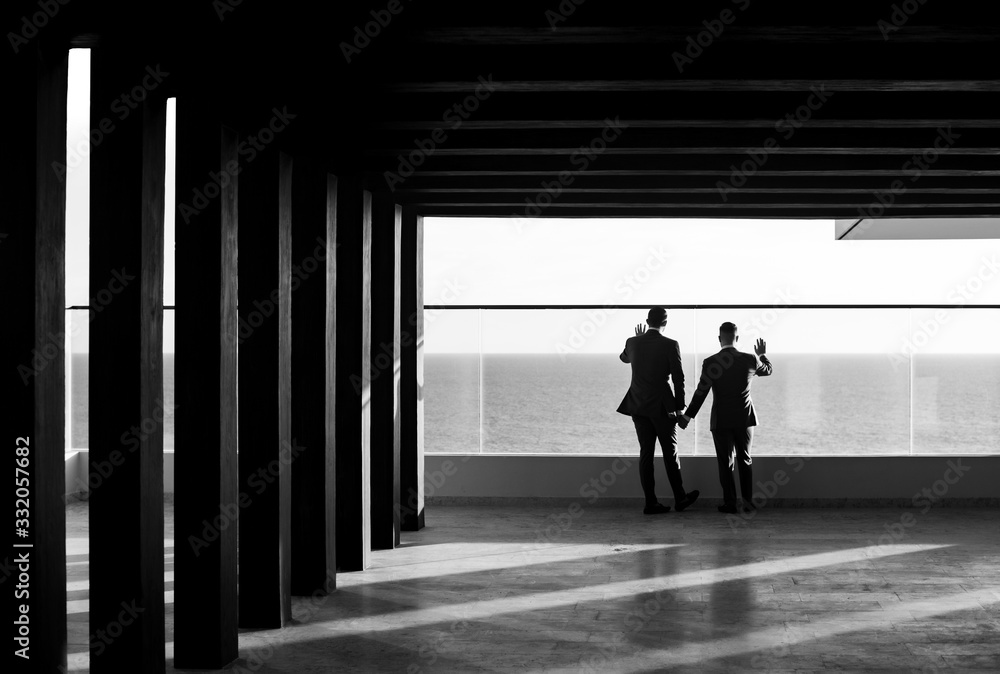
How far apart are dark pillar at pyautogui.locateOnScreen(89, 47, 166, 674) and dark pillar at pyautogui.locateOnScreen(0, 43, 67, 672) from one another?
53cm

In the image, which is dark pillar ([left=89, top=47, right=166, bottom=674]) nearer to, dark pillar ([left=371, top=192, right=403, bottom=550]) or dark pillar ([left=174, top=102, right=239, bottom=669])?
dark pillar ([left=174, top=102, right=239, bottom=669])

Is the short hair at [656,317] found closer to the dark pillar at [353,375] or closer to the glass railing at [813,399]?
the dark pillar at [353,375]

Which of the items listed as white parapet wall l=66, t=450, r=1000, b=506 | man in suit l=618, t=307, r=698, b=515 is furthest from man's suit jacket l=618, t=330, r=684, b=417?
white parapet wall l=66, t=450, r=1000, b=506

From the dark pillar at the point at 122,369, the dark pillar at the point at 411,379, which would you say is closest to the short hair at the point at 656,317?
the dark pillar at the point at 411,379

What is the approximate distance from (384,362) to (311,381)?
2172mm

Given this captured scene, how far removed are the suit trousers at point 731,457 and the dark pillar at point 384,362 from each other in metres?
3.15

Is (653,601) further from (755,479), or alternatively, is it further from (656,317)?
(755,479)

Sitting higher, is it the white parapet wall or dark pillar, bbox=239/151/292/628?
dark pillar, bbox=239/151/292/628

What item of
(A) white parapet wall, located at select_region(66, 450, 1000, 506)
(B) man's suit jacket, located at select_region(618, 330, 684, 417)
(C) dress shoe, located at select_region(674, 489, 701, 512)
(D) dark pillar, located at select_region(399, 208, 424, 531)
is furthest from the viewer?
A: (A) white parapet wall, located at select_region(66, 450, 1000, 506)

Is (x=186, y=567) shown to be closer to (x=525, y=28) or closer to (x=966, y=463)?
(x=525, y=28)

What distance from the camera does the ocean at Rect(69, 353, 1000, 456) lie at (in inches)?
1647

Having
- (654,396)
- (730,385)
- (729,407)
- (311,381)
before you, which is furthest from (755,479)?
(311,381)

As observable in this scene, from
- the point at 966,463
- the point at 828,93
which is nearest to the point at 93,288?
the point at 828,93

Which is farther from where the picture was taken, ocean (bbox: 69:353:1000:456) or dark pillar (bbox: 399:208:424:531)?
ocean (bbox: 69:353:1000:456)
